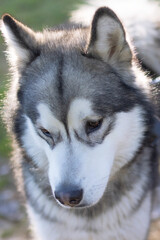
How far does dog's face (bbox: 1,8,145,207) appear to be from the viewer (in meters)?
3.01

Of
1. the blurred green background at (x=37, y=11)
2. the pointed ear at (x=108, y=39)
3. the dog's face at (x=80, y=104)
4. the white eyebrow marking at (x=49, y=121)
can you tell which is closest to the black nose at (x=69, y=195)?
the dog's face at (x=80, y=104)

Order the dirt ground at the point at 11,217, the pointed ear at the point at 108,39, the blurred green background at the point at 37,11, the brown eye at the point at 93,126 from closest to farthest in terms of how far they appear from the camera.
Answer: the pointed ear at the point at 108,39
the brown eye at the point at 93,126
the dirt ground at the point at 11,217
the blurred green background at the point at 37,11

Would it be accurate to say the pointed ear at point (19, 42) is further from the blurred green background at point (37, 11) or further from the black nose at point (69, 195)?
the blurred green background at point (37, 11)

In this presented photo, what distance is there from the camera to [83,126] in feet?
10.1

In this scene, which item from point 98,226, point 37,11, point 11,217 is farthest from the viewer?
point 37,11

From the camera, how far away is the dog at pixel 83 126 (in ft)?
9.98

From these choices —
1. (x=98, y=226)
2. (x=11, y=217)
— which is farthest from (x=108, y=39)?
(x=11, y=217)

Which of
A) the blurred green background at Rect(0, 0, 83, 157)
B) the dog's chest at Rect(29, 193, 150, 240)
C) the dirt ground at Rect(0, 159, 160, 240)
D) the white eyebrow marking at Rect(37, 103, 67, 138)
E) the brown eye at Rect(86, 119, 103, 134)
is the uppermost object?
the brown eye at Rect(86, 119, 103, 134)

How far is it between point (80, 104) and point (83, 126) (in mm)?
142

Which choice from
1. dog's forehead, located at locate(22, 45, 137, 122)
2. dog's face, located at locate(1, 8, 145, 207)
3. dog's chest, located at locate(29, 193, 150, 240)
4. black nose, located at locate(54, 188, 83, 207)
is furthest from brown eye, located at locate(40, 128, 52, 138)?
dog's chest, located at locate(29, 193, 150, 240)

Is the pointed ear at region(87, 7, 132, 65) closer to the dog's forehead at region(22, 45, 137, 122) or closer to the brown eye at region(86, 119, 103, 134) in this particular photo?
the dog's forehead at region(22, 45, 137, 122)

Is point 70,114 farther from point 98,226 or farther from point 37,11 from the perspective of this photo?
point 37,11

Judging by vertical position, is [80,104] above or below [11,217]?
above

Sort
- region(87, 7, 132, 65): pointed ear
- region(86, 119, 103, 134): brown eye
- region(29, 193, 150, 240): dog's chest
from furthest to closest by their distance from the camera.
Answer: region(29, 193, 150, 240): dog's chest → region(86, 119, 103, 134): brown eye → region(87, 7, 132, 65): pointed ear
